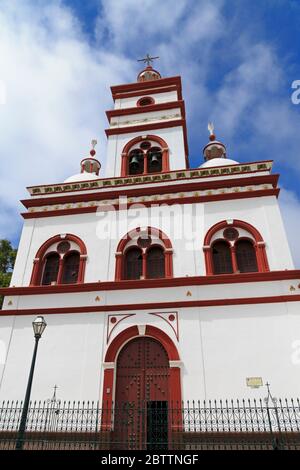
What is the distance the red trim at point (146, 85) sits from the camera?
65.9 feet

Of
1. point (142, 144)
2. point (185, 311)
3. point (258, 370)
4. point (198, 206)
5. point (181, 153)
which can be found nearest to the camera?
point (258, 370)

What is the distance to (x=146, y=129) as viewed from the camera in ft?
59.6

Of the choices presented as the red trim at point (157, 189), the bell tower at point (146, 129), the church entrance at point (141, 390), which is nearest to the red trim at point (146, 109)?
the bell tower at point (146, 129)

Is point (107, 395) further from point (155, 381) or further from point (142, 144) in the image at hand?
point (142, 144)

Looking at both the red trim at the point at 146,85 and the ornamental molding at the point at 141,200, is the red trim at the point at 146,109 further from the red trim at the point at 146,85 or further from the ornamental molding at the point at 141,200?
the ornamental molding at the point at 141,200

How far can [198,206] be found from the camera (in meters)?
14.2

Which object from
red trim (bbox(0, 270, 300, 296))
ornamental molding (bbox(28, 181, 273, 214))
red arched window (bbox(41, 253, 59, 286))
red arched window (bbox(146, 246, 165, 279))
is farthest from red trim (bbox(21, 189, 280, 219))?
red trim (bbox(0, 270, 300, 296))

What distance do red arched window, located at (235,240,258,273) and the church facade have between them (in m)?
0.04

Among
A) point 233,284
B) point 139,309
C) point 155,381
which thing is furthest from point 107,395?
point 233,284

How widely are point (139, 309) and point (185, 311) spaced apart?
5.32 ft

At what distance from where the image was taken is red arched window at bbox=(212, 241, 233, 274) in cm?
1292

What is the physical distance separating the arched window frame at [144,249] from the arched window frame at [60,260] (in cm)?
142

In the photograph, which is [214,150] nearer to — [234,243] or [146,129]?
[146,129]

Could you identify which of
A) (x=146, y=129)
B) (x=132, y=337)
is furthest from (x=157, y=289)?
(x=146, y=129)
